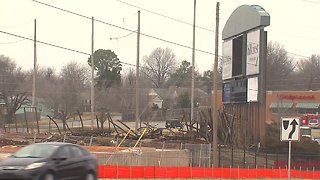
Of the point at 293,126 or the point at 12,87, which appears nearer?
the point at 293,126

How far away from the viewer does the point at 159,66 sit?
140 metres

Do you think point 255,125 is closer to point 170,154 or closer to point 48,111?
point 170,154

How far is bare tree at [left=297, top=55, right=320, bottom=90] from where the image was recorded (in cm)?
12725

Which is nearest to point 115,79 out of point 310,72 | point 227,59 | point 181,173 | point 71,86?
point 71,86

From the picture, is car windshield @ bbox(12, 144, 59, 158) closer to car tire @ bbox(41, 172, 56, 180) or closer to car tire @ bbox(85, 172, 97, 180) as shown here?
car tire @ bbox(41, 172, 56, 180)

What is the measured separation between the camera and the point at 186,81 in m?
138

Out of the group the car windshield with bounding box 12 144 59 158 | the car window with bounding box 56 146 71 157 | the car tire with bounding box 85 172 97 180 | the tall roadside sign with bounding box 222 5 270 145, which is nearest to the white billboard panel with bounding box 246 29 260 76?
the tall roadside sign with bounding box 222 5 270 145

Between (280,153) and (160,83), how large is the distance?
91.8 metres

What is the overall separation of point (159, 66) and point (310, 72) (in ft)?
118

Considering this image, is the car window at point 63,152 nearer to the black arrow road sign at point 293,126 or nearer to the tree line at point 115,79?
the black arrow road sign at point 293,126

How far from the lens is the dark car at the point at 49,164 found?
1452 centimetres

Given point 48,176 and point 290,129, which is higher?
point 290,129

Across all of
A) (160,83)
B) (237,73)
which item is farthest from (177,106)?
(237,73)

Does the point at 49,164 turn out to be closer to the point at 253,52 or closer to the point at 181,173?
the point at 181,173
